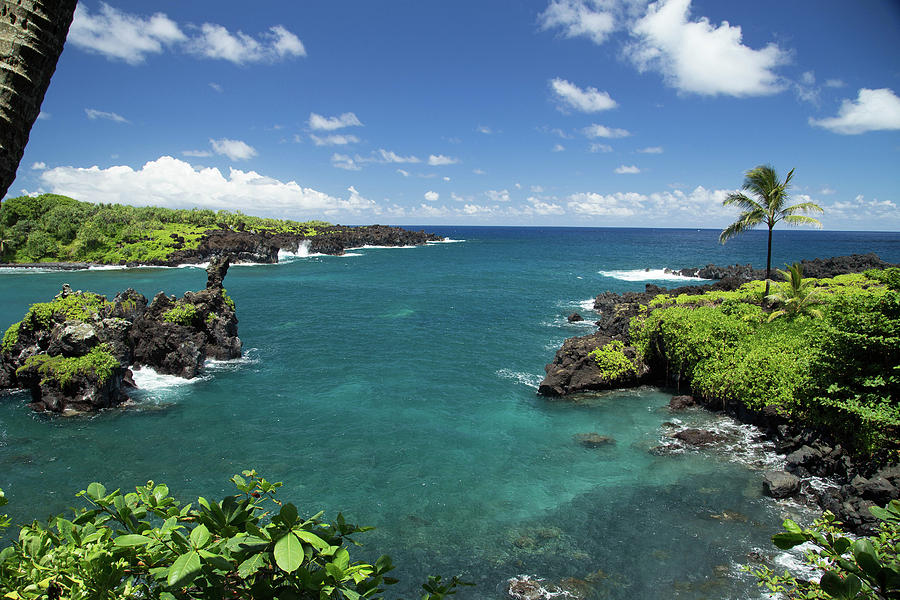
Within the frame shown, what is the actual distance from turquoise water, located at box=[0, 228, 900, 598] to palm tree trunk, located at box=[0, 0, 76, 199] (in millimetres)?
13006

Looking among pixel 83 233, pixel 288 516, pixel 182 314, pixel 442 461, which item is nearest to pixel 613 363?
pixel 442 461

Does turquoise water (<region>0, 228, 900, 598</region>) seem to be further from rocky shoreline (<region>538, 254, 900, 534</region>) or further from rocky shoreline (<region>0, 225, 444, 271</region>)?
rocky shoreline (<region>0, 225, 444, 271</region>)

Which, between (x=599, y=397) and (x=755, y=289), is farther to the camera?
(x=755, y=289)

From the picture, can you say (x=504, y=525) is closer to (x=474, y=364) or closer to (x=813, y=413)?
(x=813, y=413)

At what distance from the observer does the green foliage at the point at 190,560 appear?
3.30 m

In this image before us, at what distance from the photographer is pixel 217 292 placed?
36.2 m

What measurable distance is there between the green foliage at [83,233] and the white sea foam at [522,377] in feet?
314

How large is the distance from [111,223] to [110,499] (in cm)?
14665

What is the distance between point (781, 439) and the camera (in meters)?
19.7

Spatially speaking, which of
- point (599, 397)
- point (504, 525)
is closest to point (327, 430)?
point (504, 525)

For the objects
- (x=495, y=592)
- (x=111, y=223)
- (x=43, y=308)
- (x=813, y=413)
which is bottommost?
(x=495, y=592)

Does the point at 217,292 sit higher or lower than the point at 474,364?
higher

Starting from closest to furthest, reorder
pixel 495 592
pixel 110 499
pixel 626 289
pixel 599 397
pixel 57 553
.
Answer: pixel 57 553 → pixel 110 499 → pixel 495 592 → pixel 599 397 → pixel 626 289

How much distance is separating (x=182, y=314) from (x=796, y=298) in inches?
1559
